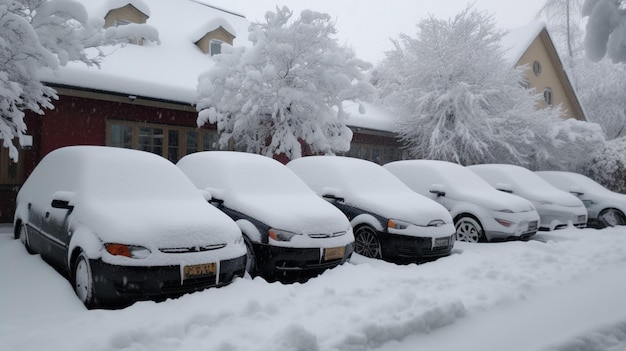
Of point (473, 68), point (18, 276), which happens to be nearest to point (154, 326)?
point (18, 276)

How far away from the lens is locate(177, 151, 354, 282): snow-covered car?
17.4 ft

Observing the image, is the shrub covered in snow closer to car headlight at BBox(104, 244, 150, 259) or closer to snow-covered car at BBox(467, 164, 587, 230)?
snow-covered car at BBox(467, 164, 587, 230)

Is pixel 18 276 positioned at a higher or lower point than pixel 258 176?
lower

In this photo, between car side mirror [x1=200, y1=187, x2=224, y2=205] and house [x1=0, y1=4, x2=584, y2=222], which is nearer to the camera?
car side mirror [x1=200, y1=187, x2=224, y2=205]

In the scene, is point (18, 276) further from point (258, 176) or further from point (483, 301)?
point (483, 301)

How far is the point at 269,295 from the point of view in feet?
14.9

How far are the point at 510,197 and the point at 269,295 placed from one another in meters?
6.21

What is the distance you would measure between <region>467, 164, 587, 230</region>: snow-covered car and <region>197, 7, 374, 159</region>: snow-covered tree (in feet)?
12.1

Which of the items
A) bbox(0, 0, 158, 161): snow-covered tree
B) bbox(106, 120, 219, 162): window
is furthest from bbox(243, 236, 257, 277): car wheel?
bbox(106, 120, 219, 162): window

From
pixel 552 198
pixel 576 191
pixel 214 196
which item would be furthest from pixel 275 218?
pixel 576 191

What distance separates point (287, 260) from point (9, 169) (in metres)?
8.01

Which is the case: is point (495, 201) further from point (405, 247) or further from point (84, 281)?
point (84, 281)

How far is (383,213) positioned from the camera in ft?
21.7

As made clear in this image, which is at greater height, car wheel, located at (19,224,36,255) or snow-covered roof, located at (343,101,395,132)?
snow-covered roof, located at (343,101,395,132)
